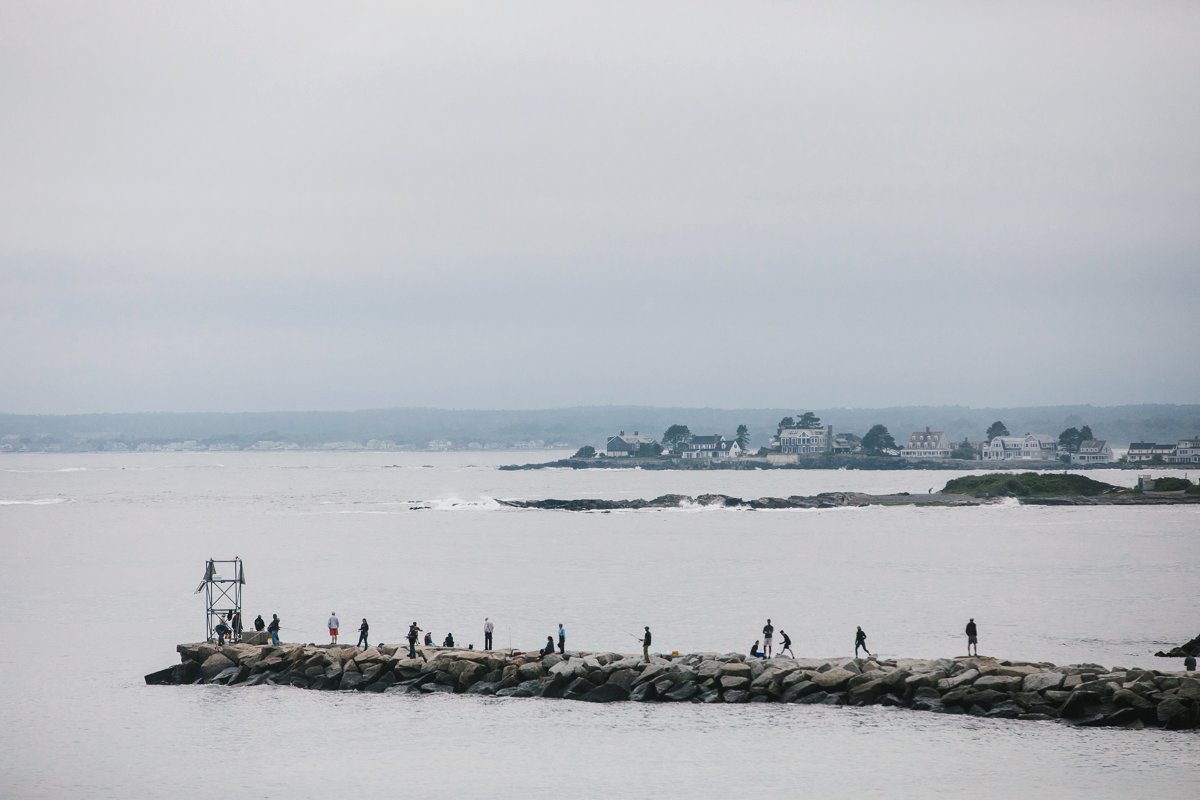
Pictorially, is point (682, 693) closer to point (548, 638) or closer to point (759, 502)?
point (548, 638)

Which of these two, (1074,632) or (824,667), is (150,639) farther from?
(1074,632)

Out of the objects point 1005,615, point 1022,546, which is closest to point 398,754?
point 1005,615

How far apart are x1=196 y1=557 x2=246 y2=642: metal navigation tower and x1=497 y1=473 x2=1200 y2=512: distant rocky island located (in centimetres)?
5509

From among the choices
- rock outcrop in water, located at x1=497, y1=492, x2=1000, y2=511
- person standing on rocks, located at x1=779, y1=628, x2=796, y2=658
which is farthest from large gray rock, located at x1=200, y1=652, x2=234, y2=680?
rock outcrop in water, located at x1=497, y1=492, x2=1000, y2=511

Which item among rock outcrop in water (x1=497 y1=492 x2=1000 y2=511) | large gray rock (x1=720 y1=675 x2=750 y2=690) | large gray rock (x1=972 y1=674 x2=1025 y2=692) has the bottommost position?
rock outcrop in water (x1=497 y1=492 x2=1000 y2=511)

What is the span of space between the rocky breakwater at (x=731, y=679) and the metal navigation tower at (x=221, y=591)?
3.06 meters

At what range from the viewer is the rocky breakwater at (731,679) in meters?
26.8

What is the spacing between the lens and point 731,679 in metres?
29.9

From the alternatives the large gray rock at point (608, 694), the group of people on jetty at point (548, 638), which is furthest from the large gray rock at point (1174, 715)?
the large gray rock at point (608, 694)

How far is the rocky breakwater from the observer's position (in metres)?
26.8

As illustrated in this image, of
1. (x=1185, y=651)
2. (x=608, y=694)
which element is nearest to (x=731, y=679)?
(x=608, y=694)

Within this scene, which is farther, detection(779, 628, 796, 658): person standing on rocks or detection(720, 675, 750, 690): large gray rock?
detection(779, 628, 796, 658): person standing on rocks

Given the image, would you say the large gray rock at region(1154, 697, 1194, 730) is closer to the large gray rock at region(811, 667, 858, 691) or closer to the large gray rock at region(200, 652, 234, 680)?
the large gray rock at region(811, 667, 858, 691)

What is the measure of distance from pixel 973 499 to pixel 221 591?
92.5 meters
